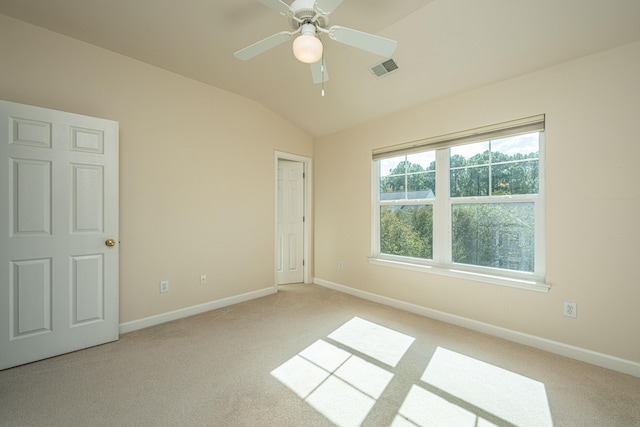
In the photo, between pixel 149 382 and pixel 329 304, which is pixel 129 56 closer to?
pixel 149 382

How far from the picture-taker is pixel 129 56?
2.71 metres

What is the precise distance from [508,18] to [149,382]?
12.2 ft

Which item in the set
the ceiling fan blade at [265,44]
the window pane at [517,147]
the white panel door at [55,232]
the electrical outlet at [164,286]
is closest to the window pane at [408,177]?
the window pane at [517,147]

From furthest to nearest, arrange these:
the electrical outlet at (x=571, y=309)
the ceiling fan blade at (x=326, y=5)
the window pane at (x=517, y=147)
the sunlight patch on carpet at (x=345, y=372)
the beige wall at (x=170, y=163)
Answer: the window pane at (x=517, y=147) → the beige wall at (x=170, y=163) → the electrical outlet at (x=571, y=309) → the sunlight patch on carpet at (x=345, y=372) → the ceiling fan blade at (x=326, y=5)

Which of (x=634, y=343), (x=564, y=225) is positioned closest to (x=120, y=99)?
(x=564, y=225)

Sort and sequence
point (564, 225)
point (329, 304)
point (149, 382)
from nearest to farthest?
point (149, 382) → point (564, 225) → point (329, 304)

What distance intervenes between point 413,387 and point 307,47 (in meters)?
2.28

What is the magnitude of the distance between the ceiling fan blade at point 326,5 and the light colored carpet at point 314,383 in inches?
92.4

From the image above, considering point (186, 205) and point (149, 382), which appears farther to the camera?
point (186, 205)

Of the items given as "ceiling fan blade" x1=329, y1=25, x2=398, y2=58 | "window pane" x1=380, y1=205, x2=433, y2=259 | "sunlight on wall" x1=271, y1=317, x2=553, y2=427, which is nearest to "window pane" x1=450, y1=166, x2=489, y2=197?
"window pane" x1=380, y1=205, x2=433, y2=259

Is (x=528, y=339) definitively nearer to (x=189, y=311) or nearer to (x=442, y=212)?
(x=442, y=212)

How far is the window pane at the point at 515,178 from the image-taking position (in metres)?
2.51

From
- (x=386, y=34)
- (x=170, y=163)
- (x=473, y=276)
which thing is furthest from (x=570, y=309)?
(x=170, y=163)

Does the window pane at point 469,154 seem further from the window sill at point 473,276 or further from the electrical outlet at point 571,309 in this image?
the electrical outlet at point 571,309
